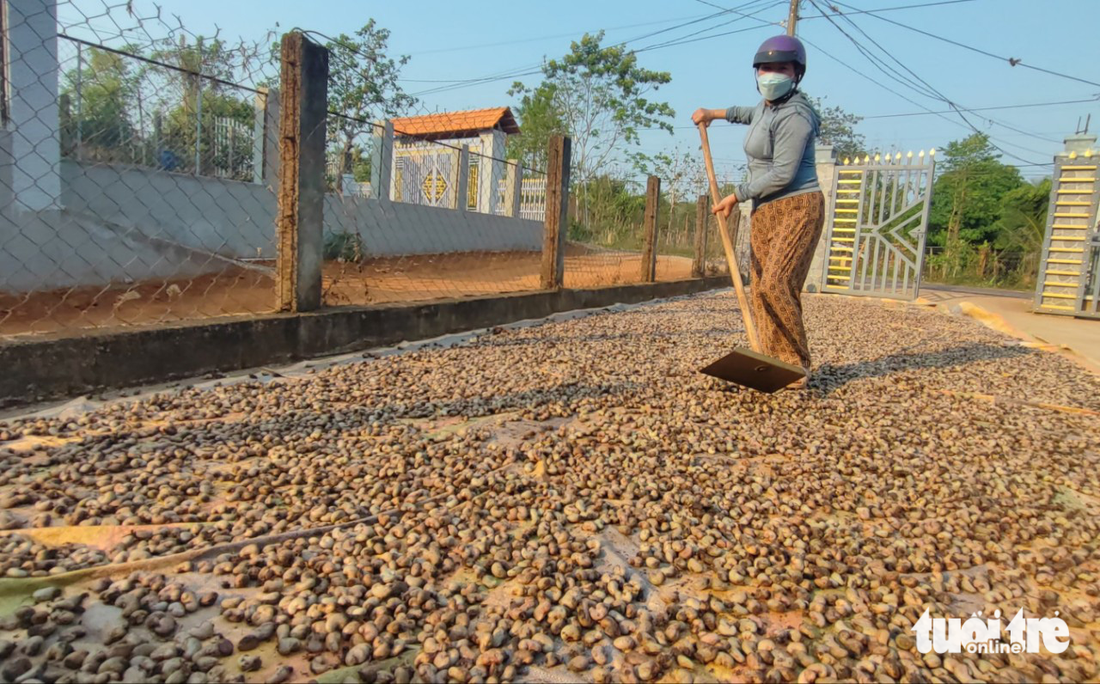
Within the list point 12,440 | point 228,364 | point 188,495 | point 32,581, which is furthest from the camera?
point 228,364

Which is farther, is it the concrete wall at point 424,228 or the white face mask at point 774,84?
the concrete wall at point 424,228

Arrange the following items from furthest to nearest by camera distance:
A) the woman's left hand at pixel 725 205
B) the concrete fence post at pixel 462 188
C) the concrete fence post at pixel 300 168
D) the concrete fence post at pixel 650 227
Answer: the concrete fence post at pixel 462 188 < the concrete fence post at pixel 650 227 < the concrete fence post at pixel 300 168 < the woman's left hand at pixel 725 205

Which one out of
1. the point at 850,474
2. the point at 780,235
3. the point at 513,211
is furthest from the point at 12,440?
the point at 513,211

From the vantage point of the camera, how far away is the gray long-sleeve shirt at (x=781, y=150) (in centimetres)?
331

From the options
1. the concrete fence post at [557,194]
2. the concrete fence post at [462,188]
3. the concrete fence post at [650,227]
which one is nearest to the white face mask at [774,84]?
the concrete fence post at [557,194]

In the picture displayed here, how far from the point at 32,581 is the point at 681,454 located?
1.96 meters

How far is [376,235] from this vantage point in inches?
403

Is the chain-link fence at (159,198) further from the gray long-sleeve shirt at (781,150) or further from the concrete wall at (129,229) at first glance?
the gray long-sleeve shirt at (781,150)

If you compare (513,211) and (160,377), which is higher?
(513,211)

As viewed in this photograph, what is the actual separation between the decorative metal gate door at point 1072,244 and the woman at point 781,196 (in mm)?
7768

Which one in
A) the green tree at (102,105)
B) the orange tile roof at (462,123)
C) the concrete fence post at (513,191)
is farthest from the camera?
the orange tile roof at (462,123)

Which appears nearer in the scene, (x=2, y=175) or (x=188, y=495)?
(x=188, y=495)

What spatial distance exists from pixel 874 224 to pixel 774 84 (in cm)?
879

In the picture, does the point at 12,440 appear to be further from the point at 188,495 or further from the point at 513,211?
the point at 513,211
